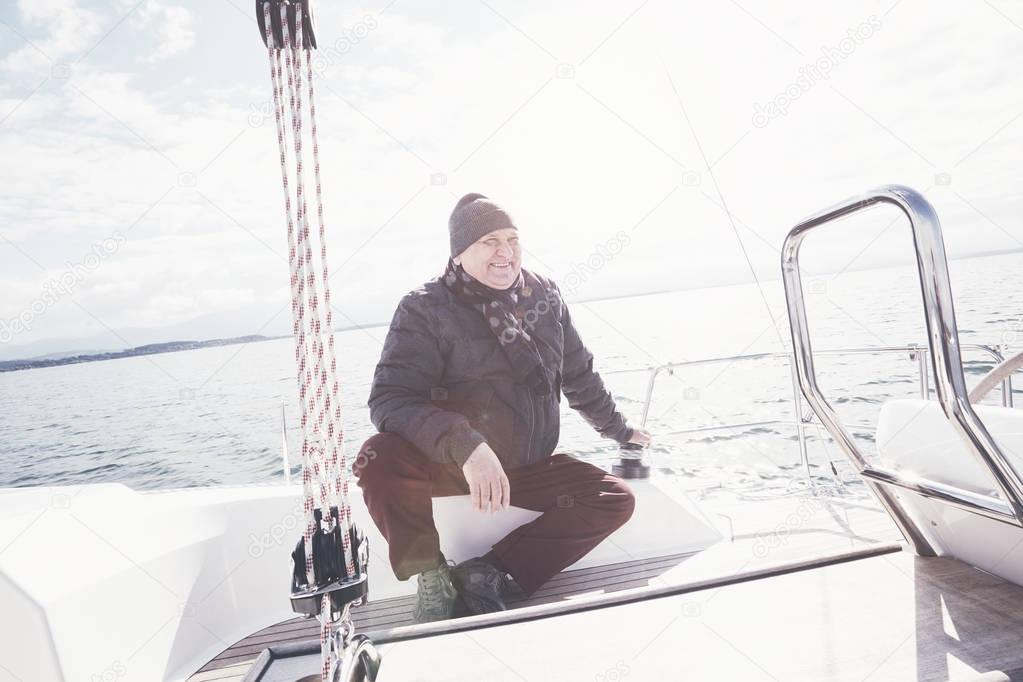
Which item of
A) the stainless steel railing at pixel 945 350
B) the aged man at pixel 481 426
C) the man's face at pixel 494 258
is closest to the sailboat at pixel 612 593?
the stainless steel railing at pixel 945 350

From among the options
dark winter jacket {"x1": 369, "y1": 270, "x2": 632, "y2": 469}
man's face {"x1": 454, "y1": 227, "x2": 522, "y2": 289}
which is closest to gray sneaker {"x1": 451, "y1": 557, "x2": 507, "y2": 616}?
dark winter jacket {"x1": 369, "y1": 270, "x2": 632, "y2": 469}

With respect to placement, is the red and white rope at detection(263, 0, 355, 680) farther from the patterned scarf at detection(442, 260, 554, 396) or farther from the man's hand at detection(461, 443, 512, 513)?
the patterned scarf at detection(442, 260, 554, 396)

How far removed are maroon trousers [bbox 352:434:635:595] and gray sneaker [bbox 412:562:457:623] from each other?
3 cm

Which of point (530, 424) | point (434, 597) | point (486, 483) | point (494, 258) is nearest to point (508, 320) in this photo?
point (494, 258)

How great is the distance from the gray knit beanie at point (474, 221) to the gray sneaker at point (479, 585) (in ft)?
2.74

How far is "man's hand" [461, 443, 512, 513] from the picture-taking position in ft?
4.24

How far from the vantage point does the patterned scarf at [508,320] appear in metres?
1.58

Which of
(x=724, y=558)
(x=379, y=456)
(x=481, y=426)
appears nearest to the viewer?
(x=379, y=456)

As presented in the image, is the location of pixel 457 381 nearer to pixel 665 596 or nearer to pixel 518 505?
pixel 518 505

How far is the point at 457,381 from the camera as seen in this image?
1574 mm

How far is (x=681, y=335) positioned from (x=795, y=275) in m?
15.5

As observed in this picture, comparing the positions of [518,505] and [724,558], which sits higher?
[518,505]

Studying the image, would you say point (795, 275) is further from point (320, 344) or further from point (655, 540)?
point (655, 540)

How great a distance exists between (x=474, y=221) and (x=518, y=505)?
2.55ft
